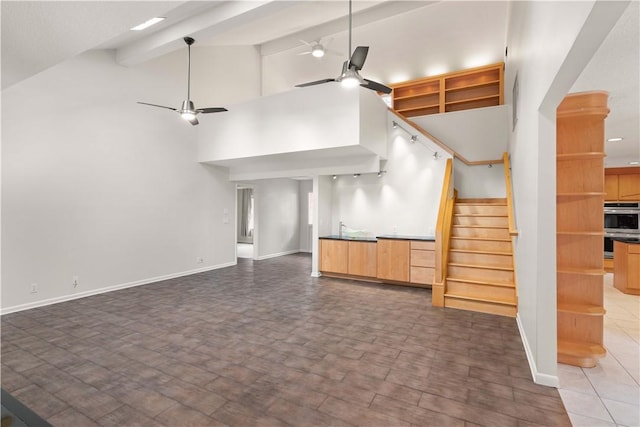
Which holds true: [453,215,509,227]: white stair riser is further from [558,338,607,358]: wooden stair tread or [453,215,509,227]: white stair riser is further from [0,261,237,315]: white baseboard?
[0,261,237,315]: white baseboard

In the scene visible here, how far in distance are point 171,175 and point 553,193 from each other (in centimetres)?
663

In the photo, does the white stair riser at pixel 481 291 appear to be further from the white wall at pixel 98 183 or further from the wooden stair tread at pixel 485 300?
the white wall at pixel 98 183

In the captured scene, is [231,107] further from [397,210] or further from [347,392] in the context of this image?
[347,392]

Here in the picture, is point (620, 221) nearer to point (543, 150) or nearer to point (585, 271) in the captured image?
point (585, 271)

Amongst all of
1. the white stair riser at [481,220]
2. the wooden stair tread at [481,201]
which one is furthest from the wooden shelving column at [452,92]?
the white stair riser at [481,220]

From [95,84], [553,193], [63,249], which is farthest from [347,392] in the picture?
[95,84]

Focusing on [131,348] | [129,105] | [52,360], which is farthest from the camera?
[129,105]

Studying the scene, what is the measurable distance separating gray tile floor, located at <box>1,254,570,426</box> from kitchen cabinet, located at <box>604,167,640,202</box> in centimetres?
629

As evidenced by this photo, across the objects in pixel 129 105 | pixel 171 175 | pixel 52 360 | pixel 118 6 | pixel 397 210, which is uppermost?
pixel 129 105

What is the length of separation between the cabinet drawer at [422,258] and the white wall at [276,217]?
16.4ft

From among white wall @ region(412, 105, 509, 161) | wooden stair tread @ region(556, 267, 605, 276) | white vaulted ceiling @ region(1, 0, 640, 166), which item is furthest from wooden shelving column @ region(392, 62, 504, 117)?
wooden stair tread @ region(556, 267, 605, 276)

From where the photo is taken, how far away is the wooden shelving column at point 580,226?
2.96 meters

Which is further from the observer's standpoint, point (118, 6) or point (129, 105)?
point (129, 105)

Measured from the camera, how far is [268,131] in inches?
244
